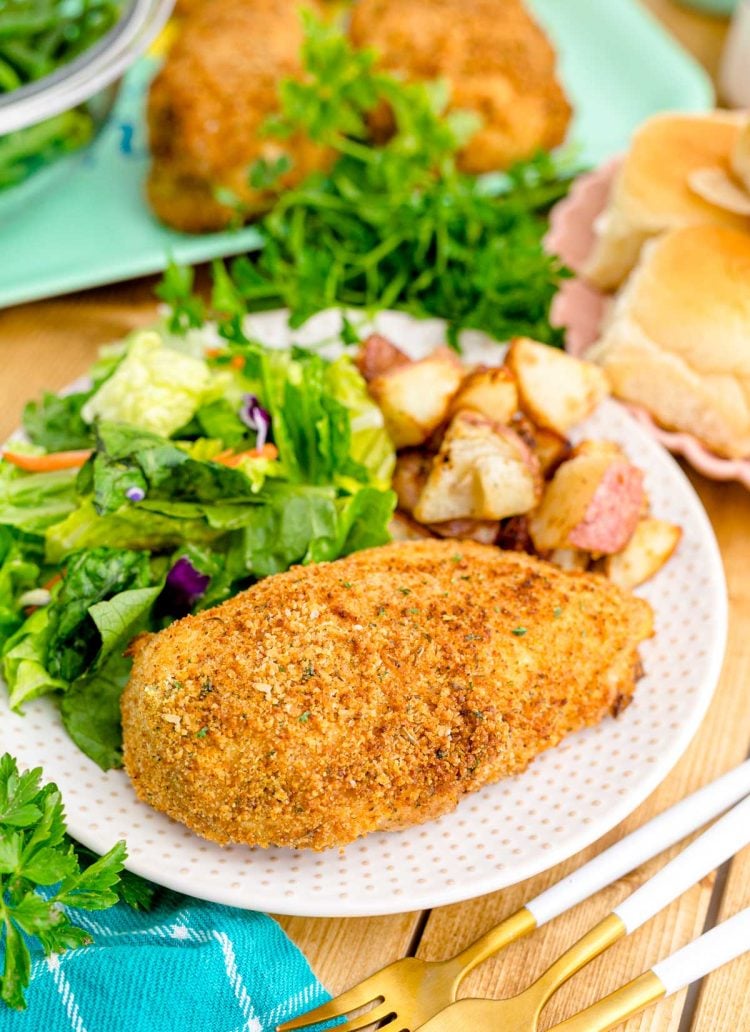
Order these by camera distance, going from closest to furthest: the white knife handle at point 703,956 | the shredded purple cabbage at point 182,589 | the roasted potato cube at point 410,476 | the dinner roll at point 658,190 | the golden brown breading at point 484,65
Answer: the white knife handle at point 703,956 → the shredded purple cabbage at point 182,589 → the roasted potato cube at point 410,476 → the dinner roll at point 658,190 → the golden brown breading at point 484,65

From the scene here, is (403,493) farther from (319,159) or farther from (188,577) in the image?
(319,159)

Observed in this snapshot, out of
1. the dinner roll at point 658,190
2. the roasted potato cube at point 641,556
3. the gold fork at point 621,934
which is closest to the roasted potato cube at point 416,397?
the roasted potato cube at point 641,556

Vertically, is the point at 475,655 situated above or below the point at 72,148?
below

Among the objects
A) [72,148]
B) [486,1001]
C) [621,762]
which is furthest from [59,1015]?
[72,148]

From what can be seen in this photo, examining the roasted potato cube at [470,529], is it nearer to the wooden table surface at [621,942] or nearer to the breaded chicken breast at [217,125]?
the wooden table surface at [621,942]

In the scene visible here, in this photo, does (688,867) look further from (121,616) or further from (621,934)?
(121,616)

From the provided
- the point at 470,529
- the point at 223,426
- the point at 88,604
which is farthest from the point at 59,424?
the point at 470,529
